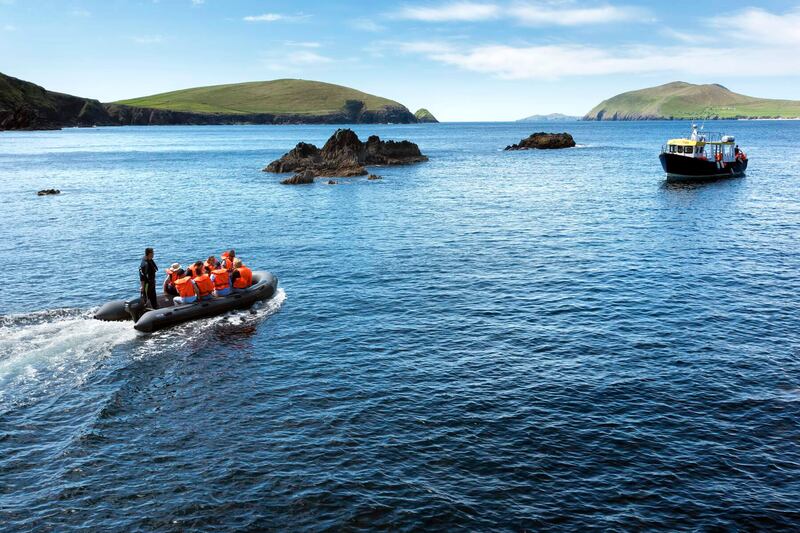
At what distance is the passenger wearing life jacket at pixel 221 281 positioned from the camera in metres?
28.7

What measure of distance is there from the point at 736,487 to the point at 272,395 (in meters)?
13.8

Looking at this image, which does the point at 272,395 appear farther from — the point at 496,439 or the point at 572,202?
the point at 572,202

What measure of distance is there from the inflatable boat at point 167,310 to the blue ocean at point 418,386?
30.0 inches

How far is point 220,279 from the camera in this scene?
28703mm

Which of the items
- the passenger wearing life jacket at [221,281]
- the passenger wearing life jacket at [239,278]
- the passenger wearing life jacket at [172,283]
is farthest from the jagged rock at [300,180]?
the passenger wearing life jacket at [172,283]

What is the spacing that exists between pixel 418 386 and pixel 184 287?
13.0m

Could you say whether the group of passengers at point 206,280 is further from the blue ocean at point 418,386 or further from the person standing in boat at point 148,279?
the blue ocean at point 418,386

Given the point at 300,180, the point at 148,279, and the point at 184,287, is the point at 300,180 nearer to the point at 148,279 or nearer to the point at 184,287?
the point at 184,287

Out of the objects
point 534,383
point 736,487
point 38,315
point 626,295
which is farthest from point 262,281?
point 736,487

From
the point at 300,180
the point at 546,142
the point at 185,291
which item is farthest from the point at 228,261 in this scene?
the point at 546,142

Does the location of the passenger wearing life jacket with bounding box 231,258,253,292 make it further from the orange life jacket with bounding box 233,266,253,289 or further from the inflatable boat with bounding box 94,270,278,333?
the inflatable boat with bounding box 94,270,278,333

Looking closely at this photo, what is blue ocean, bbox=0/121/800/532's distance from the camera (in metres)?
14.4

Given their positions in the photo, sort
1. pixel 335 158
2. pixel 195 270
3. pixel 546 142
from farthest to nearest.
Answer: pixel 546 142
pixel 335 158
pixel 195 270

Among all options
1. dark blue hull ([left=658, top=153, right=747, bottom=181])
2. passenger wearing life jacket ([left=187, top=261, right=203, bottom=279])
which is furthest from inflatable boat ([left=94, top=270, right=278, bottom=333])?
dark blue hull ([left=658, top=153, right=747, bottom=181])
